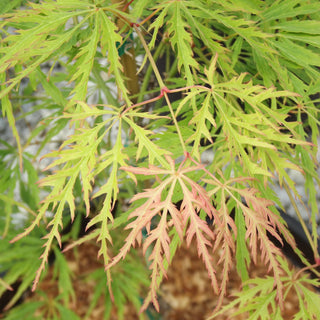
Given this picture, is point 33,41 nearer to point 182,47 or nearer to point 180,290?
point 182,47

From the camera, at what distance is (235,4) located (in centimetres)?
39

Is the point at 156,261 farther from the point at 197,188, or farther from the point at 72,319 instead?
the point at 72,319

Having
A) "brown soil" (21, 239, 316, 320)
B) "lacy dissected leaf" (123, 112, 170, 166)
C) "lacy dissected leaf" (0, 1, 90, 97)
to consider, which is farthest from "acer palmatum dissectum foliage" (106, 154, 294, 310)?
"brown soil" (21, 239, 316, 320)

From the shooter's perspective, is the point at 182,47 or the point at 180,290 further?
the point at 180,290

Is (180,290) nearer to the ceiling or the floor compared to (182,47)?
nearer to the floor

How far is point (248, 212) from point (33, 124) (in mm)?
1397

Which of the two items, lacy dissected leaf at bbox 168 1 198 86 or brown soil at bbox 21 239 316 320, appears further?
brown soil at bbox 21 239 316 320

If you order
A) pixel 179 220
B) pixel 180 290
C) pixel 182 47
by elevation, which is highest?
pixel 182 47

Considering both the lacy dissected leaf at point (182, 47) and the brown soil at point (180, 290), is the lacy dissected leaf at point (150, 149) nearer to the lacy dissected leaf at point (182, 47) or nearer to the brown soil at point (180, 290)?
the lacy dissected leaf at point (182, 47)

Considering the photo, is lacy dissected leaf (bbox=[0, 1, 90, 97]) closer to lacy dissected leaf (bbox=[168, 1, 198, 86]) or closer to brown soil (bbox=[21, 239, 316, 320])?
lacy dissected leaf (bbox=[168, 1, 198, 86])

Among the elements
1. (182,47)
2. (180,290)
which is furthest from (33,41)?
(180,290)

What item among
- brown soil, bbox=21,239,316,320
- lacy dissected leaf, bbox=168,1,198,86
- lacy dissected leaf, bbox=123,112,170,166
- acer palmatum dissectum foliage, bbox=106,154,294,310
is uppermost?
lacy dissected leaf, bbox=168,1,198,86

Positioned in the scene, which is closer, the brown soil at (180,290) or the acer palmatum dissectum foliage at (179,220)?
the acer palmatum dissectum foliage at (179,220)

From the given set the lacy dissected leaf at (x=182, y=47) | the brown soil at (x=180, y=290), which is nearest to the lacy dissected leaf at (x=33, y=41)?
the lacy dissected leaf at (x=182, y=47)
